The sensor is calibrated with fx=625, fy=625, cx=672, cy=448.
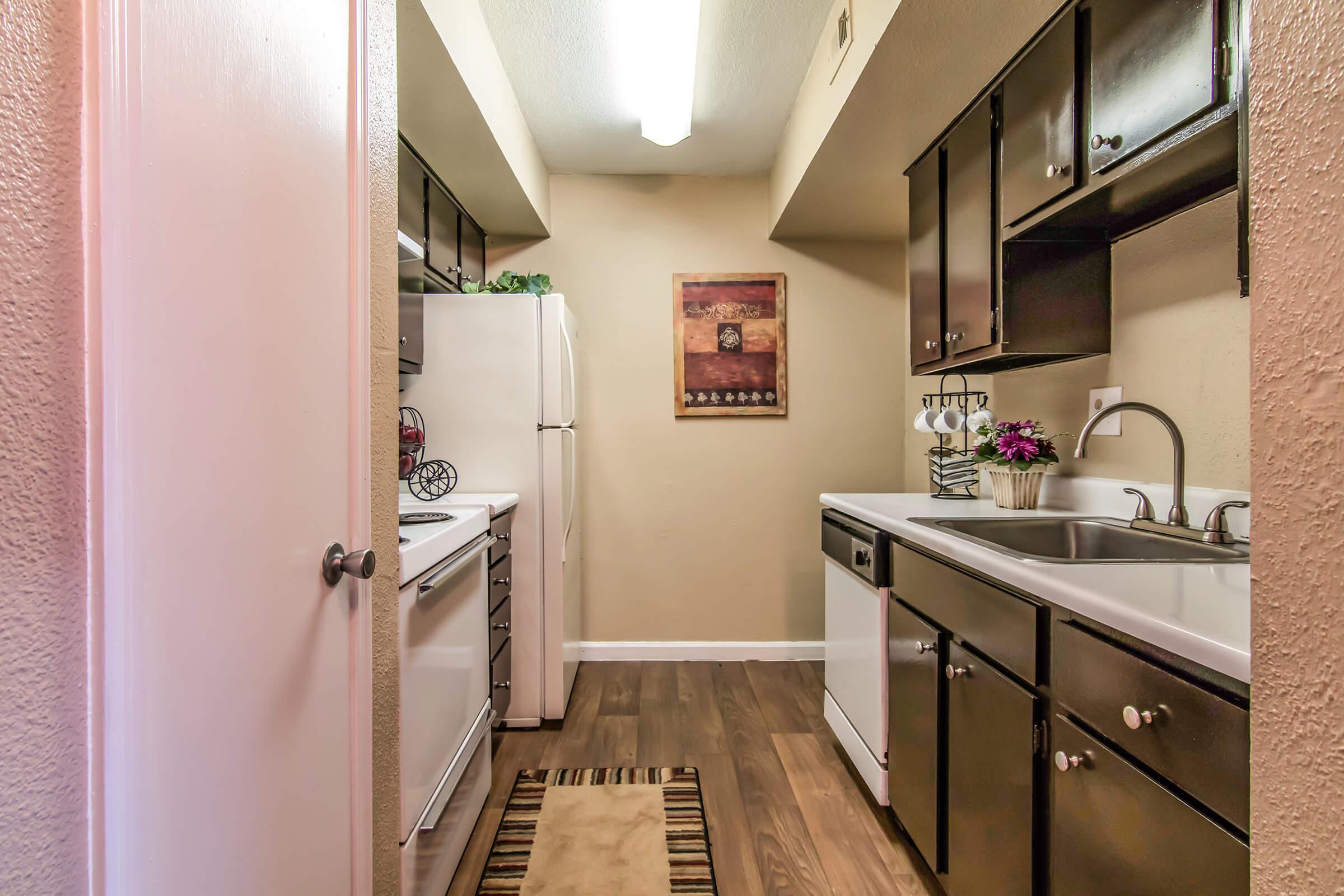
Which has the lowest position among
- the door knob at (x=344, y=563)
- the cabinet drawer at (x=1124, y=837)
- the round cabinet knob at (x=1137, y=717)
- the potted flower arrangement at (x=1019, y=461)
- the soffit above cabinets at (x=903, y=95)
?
the cabinet drawer at (x=1124, y=837)

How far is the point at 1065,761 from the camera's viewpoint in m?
0.98

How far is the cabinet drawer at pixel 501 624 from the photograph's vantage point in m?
2.20

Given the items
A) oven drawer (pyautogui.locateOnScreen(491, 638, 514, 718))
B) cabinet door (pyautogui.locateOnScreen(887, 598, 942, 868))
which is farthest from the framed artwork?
cabinet door (pyautogui.locateOnScreen(887, 598, 942, 868))

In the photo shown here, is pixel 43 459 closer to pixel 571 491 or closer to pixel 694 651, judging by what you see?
pixel 571 491

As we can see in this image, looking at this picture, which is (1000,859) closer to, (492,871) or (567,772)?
(492,871)

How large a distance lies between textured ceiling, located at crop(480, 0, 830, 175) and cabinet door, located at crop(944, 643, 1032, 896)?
1.97 metres

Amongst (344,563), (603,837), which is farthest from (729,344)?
(344,563)

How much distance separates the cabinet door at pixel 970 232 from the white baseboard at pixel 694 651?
180 centimetres

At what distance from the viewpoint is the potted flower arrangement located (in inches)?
74.3

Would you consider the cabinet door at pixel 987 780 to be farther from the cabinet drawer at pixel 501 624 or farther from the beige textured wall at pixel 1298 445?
the cabinet drawer at pixel 501 624

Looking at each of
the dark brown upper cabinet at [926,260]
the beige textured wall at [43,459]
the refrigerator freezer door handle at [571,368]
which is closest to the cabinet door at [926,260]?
the dark brown upper cabinet at [926,260]

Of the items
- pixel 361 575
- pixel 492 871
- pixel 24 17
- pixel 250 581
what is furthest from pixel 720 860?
pixel 24 17

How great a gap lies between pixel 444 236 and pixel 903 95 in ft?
5.77

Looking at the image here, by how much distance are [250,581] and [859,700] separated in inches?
68.9
